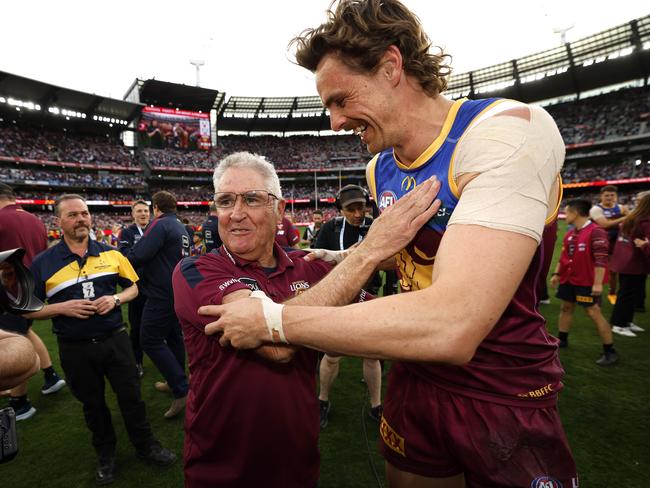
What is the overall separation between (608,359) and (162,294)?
22.0ft

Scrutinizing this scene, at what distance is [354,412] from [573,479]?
3125mm

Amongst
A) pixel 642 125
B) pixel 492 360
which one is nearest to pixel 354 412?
pixel 492 360

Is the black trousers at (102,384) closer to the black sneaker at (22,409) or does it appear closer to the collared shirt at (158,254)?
the collared shirt at (158,254)

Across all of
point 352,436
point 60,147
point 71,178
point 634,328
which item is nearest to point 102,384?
point 352,436

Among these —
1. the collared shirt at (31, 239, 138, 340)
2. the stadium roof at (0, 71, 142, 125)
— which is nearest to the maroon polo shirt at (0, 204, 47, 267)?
the collared shirt at (31, 239, 138, 340)

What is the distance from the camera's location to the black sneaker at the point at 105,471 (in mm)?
3225

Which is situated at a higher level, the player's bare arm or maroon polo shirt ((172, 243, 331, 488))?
the player's bare arm

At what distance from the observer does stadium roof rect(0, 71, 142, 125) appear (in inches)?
1395

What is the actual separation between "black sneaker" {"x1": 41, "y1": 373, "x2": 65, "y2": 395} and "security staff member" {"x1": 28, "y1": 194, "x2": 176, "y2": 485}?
2.44m

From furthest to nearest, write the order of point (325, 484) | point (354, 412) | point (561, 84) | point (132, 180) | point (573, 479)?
1. point (132, 180)
2. point (561, 84)
3. point (354, 412)
4. point (325, 484)
5. point (573, 479)

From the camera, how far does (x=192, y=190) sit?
5503 cm

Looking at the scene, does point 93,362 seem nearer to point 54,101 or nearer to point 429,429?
point 429,429

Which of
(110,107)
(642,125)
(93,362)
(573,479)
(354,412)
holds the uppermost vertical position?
(110,107)

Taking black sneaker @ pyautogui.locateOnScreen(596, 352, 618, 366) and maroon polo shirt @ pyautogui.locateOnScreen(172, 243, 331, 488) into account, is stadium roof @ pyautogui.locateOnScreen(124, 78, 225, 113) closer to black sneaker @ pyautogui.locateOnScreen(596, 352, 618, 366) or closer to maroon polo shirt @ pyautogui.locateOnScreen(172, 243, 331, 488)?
black sneaker @ pyautogui.locateOnScreen(596, 352, 618, 366)
